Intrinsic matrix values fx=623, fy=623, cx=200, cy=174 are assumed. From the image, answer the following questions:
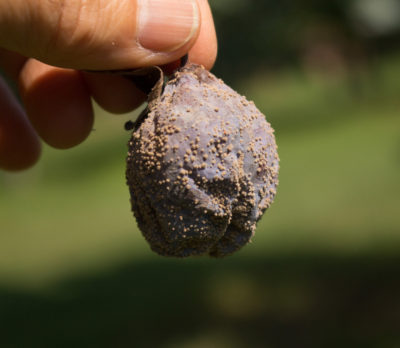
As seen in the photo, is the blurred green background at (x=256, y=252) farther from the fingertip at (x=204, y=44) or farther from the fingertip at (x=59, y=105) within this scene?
the fingertip at (x=59, y=105)

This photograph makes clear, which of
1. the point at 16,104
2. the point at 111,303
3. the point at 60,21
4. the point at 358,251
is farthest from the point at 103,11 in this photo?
the point at 358,251

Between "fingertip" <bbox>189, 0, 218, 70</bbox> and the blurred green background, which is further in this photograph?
the blurred green background

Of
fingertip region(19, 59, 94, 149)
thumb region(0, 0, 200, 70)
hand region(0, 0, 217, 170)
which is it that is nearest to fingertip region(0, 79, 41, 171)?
fingertip region(19, 59, 94, 149)

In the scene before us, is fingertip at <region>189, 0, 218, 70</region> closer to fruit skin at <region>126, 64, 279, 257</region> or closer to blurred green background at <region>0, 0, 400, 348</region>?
fruit skin at <region>126, 64, 279, 257</region>

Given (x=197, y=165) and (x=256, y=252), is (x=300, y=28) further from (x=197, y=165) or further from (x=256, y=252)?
(x=256, y=252)

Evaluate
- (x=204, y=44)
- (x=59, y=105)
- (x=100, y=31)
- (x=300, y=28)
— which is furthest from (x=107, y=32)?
(x=300, y=28)

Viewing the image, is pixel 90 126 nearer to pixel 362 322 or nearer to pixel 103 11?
pixel 103 11

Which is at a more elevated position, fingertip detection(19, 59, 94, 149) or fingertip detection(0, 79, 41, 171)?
fingertip detection(19, 59, 94, 149)
